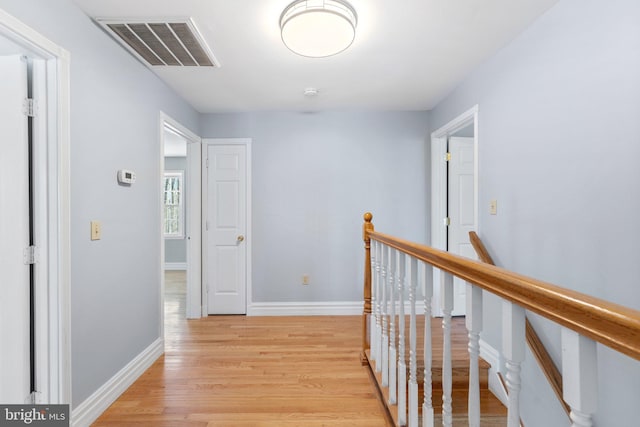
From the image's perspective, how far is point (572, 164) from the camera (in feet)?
5.42

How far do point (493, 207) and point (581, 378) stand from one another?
2097 mm

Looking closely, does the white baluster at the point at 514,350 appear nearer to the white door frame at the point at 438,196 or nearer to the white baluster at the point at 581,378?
the white baluster at the point at 581,378

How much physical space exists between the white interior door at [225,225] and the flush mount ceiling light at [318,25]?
6.30ft

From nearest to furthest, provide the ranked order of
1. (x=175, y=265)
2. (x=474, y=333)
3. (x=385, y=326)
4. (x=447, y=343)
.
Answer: (x=474, y=333)
(x=447, y=343)
(x=385, y=326)
(x=175, y=265)

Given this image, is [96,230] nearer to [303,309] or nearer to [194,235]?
[194,235]

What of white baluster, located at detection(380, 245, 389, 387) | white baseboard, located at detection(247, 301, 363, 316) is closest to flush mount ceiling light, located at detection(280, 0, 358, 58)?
white baluster, located at detection(380, 245, 389, 387)

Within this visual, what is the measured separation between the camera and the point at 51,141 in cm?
Answer: 152

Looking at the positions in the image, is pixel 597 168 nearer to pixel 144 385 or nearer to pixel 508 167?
pixel 508 167

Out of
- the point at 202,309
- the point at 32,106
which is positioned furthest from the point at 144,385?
the point at 32,106

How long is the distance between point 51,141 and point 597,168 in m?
2.74

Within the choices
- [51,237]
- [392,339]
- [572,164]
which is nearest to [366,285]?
[392,339]

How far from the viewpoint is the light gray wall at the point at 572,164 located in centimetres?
137

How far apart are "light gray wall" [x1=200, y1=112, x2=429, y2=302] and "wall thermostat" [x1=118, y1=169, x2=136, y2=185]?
1508 mm

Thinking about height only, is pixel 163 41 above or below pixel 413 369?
above
